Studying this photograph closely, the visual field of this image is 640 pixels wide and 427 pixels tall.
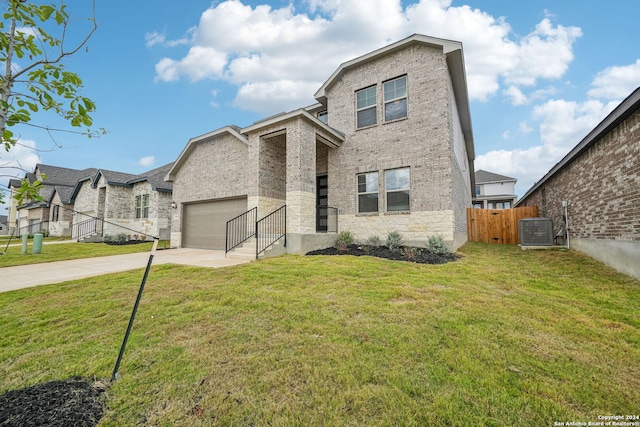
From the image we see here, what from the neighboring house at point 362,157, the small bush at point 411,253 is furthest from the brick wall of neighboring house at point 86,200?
the small bush at point 411,253

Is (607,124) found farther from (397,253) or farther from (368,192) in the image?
(368,192)

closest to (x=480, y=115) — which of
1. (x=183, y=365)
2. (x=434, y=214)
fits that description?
(x=434, y=214)

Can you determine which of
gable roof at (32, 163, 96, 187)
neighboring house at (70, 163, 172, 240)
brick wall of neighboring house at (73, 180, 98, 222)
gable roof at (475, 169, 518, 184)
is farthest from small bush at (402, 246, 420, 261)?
gable roof at (32, 163, 96, 187)

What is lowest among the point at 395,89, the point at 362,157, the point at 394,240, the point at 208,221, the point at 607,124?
the point at 394,240

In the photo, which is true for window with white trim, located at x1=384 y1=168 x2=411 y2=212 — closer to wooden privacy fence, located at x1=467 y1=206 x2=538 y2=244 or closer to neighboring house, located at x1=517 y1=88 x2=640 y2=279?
neighboring house, located at x1=517 y1=88 x2=640 y2=279

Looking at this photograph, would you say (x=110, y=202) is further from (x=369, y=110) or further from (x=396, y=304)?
(x=396, y=304)

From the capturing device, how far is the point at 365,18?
9.80 meters

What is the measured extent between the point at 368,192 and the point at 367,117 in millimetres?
2960

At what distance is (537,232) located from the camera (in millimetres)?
9875

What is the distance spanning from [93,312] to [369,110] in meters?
10.0

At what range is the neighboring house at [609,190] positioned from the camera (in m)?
5.25

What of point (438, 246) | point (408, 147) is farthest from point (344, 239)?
point (408, 147)

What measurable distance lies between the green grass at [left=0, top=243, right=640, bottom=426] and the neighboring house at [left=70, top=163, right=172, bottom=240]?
1327 centimetres

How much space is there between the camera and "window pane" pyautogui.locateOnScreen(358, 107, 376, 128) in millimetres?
10508
